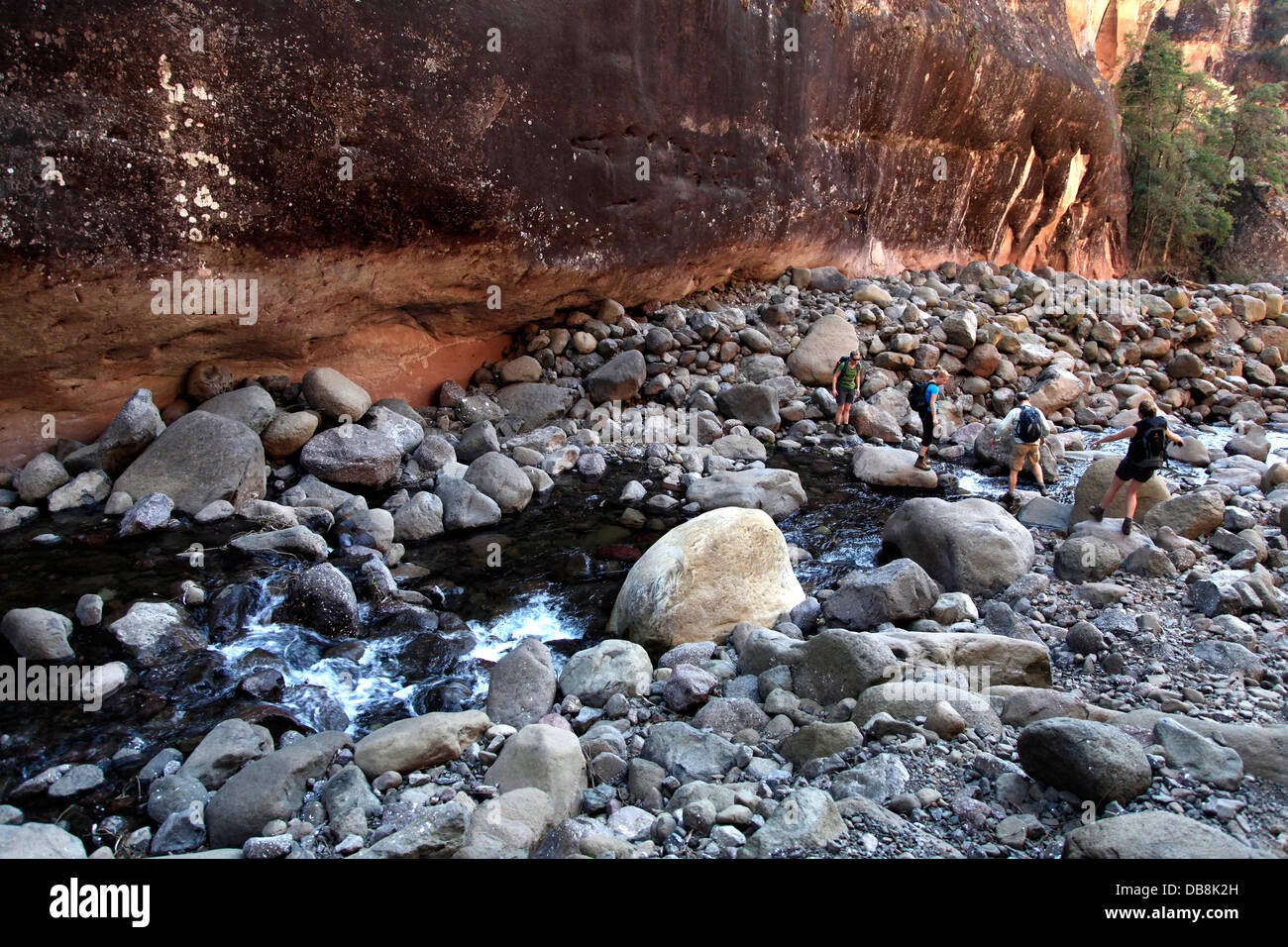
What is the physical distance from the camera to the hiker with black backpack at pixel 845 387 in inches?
434

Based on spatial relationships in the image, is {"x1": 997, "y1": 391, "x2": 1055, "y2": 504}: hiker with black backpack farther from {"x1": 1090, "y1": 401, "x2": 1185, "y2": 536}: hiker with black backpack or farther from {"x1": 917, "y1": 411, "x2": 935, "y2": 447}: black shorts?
{"x1": 1090, "y1": 401, "x2": 1185, "y2": 536}: hiker with black backpack

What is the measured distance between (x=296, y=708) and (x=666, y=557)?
8.32 feet

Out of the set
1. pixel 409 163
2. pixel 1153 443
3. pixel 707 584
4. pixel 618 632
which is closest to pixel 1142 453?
pixel 1153 443

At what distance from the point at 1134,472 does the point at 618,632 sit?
183 inches

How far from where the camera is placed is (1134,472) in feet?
22.8

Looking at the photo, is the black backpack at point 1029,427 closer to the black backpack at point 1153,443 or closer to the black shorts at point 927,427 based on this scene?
the black shorts at point 927,427

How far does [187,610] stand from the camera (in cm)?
587

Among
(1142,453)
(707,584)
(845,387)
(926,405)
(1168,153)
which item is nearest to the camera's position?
(707,584)

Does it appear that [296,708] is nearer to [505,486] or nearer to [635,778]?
[635,778]

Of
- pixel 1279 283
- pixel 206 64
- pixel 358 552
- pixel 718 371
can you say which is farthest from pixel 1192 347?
pixel 206 64

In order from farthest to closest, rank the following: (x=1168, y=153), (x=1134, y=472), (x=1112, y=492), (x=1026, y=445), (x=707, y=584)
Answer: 1. (x=1168, y=153)
2. (x=1026, y=445)
3. (x=1112, y=492)
4. (x=1134, y=472)
5. (x=707, y=584)

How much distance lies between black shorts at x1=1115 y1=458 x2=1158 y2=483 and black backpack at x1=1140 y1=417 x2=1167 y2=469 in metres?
0.04

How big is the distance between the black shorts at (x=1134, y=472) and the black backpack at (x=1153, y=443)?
4cm

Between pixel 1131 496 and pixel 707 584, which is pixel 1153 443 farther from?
pixel 707 584
